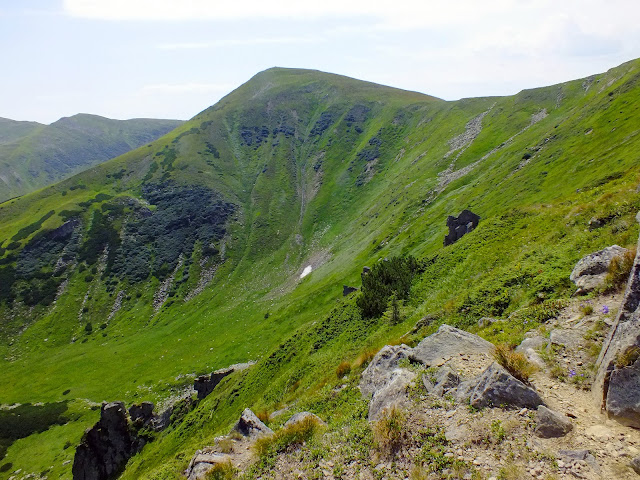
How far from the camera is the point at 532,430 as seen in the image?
9.62 m

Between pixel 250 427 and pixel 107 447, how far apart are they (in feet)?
129

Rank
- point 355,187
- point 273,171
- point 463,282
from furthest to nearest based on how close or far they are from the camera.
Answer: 1. point 273,171
2. point 355,187
3. point 463,282

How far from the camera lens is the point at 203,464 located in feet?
50.9

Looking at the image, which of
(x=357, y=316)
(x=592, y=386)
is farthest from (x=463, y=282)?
(x=592, y=386)

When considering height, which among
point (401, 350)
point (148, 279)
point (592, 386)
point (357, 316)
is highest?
point (592, 386)

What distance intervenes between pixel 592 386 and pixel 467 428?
12.5ft

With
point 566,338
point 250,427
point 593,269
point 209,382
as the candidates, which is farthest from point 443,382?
point 209,382

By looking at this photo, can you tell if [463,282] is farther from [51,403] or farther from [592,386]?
[51,403]

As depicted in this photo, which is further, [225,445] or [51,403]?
[51,403]

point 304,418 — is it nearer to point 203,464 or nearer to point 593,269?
point 203,464

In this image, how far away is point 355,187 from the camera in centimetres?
14988

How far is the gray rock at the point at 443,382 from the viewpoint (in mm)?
12594

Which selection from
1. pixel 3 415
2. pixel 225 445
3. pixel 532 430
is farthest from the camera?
pixel 3 415

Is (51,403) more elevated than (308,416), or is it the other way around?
(308,416)
